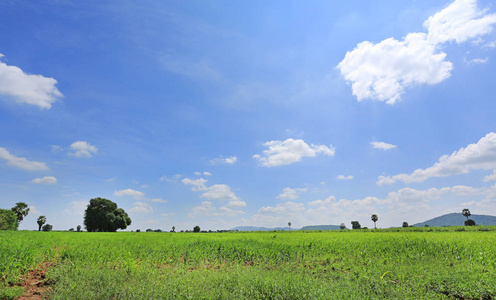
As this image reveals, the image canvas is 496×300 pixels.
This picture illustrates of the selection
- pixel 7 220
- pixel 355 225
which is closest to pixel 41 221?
pixel 7 220

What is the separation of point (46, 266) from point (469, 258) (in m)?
18.9

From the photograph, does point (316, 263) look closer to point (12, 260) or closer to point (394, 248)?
point (394, 248)

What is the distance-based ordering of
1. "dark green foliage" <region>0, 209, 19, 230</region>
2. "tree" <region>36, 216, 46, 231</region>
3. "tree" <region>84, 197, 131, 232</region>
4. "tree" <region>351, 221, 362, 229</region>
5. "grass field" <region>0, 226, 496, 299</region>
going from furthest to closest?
"tree" <region>351, 221, 362, 229</region>, "tree" <region>36, 216, 46, 231</region>, "tree" <region>84, 197, 131, 232</region>, "dark green foliage" <region>0, 209, 19, 230</region>, "grass field" <region>0, 226, 496, 299</region>

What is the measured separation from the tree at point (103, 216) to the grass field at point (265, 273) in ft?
183

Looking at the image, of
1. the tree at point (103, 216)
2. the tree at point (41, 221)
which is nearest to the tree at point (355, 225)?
the tree at point (103, 216)

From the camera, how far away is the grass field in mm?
6988

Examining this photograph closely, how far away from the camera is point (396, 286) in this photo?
308 inches

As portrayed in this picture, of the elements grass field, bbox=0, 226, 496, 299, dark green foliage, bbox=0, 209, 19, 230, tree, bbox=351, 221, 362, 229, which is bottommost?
tree, bbox=351, 221, 362, 229

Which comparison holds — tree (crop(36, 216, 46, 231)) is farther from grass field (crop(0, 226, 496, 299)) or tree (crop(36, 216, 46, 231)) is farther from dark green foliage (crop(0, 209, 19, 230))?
grass field (crop(0, 226, 496, 299))

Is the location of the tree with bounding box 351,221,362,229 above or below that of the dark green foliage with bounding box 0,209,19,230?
below

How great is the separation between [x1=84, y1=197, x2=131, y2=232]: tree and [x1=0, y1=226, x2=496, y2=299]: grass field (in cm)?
5590

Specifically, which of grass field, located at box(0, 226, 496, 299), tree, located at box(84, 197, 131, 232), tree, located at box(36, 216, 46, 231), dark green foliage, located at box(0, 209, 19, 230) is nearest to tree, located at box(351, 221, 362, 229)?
tree, located at box(84, 197, 131, 232)

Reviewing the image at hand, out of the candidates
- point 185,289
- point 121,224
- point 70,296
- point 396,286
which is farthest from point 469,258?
point 121,224

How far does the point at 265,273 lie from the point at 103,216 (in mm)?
64033
